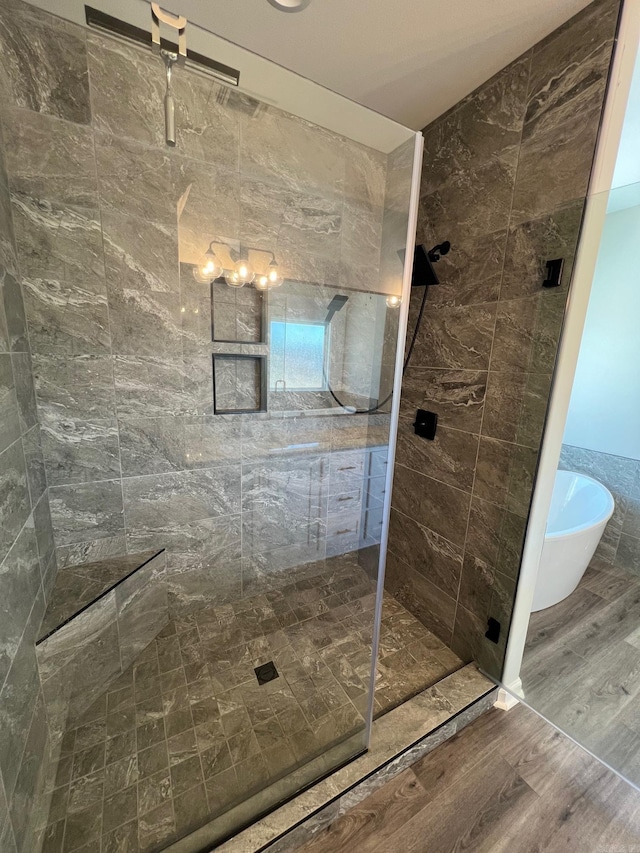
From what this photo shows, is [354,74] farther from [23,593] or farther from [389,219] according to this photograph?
[23,593]

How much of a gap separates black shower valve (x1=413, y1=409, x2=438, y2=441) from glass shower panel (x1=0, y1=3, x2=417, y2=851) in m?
0.24

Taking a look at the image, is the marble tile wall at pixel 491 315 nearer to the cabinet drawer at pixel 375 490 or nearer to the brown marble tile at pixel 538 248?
the brown marble tile at pixel 538 248

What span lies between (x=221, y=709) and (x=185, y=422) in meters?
1.24

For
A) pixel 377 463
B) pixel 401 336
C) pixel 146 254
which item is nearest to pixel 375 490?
pixel 377 463

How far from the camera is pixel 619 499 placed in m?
2.22

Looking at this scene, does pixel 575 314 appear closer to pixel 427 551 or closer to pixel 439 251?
pixel 439 251

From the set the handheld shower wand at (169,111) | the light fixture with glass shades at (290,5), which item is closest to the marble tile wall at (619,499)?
the light fixture with glass shades at (290,5)

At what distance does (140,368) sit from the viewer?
55.9 inches

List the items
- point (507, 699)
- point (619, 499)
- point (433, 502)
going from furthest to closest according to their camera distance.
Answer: point (619, 499) → point (433, 502) → point (507, 699)

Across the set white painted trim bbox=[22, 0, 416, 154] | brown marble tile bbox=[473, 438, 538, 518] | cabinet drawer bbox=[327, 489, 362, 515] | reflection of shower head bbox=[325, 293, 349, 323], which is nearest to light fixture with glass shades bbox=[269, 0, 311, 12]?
white painted trim bbox=[22, 0, 416, 154]

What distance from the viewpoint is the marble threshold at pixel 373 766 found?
0.93 meters

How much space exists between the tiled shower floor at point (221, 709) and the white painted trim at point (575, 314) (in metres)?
0.50

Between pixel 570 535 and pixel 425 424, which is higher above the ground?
pixel 425 424

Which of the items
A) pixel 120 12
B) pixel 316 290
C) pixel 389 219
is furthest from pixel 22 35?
pixel 389 219
